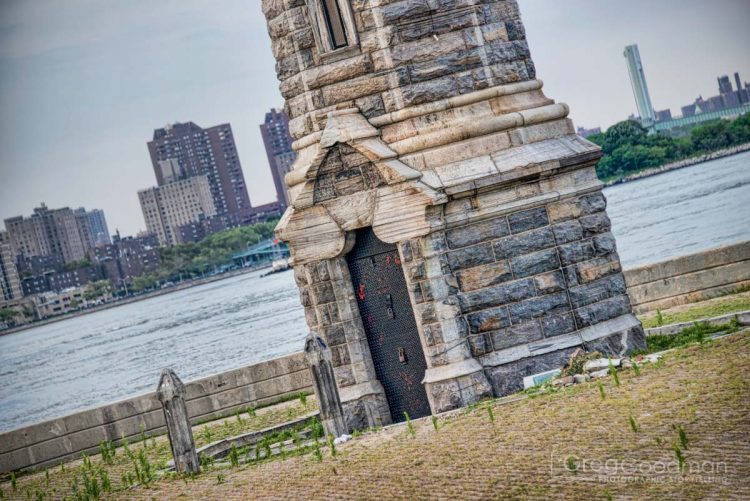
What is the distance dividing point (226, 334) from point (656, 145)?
77511mm

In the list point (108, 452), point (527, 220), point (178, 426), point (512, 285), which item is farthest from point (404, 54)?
point (108, 452)

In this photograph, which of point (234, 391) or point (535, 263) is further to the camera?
point (234, 391)

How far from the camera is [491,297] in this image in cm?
1559

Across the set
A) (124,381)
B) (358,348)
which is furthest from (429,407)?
(124,381)

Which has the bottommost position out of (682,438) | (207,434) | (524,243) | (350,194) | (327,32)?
(207,434)

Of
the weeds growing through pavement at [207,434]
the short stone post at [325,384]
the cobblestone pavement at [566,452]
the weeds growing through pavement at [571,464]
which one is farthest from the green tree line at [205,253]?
the weeds growing through pavement at [571,464]

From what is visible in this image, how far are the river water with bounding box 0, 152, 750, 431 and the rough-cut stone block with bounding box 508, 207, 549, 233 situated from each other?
1771cm

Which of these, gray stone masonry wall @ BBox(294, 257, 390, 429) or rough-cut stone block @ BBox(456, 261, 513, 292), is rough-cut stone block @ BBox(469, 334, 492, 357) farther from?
gray stone masonry wall @ BBox(294, 257, 390, 429)

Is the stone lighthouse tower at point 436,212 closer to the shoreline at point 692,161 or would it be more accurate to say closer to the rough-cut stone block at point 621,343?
the rough-cut stone block at point 621,343

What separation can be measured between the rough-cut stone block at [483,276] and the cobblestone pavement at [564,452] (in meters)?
1.69

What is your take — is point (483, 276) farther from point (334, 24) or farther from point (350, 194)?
point (334, 24)

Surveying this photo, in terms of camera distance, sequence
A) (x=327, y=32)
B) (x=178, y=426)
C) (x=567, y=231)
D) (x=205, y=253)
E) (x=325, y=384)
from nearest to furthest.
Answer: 1. (x=325, y=384)
2. (x=178, y=426)
3. (x=567, y=231)
4. (x=327, y=32)
5. (x=205, y=253)

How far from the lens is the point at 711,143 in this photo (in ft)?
460

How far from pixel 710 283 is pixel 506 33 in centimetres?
684
